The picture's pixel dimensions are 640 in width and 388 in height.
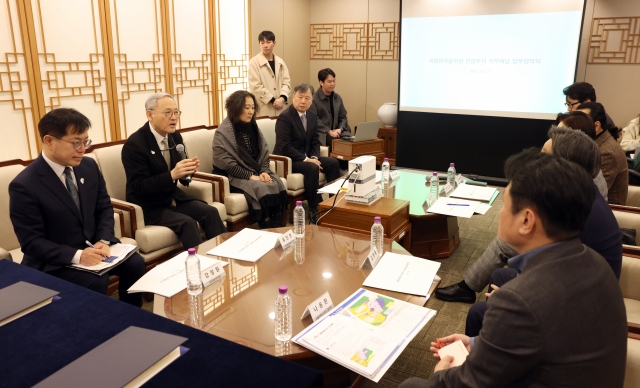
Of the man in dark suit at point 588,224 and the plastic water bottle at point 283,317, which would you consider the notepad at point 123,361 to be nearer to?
the plastic water bottle at point 283,317

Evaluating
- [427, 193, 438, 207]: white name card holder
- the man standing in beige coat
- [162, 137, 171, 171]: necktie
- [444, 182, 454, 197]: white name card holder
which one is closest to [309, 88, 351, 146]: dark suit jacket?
the man standing in beige coat

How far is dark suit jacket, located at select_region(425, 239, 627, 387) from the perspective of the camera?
3.40 feet

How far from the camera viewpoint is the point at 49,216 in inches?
92.9

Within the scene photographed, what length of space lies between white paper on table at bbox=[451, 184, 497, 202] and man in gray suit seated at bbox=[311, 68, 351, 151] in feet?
7.26

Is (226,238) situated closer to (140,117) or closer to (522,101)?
(140,117)

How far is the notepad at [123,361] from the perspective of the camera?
0.89 metres

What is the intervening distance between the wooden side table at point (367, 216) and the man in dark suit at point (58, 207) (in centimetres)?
120

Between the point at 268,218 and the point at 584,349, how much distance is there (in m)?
3.06

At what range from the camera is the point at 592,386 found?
3.53 ft

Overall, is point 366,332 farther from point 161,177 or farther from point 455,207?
point 161,177

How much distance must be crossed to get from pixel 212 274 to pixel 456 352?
102cm

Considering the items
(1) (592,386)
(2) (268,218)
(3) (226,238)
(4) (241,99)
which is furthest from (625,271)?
(4) (241,99)

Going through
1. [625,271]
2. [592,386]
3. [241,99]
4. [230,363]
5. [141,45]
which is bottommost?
[625,271]

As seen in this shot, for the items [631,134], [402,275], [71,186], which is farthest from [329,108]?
[402,275]
